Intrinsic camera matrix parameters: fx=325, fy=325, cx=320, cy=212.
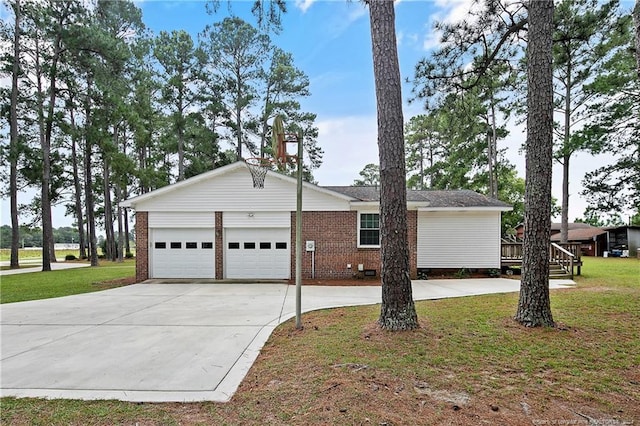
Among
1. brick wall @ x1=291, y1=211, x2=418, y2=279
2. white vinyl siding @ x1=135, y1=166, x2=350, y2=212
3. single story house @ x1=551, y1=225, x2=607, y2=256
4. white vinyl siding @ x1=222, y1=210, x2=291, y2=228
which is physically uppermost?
white vinyl siding @ x1=135, y1=166, x2=350, y2=212

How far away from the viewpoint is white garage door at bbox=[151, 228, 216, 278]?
39.7 ft

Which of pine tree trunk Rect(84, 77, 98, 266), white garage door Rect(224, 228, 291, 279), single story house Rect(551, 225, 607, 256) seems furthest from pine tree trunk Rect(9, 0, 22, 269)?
single story house Rect(551, 225, 607, 256)

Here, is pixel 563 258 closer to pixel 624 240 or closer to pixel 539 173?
pixel 539 173

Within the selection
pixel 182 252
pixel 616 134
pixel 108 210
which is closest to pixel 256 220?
pixel 182 252

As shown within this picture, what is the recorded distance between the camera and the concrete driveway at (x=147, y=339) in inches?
137

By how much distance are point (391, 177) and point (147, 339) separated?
454 cm

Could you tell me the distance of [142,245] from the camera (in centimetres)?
1203

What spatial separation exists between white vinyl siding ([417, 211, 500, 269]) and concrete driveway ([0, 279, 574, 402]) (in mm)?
3210

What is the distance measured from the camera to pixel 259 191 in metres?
12.1

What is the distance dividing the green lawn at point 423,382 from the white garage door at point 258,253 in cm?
684

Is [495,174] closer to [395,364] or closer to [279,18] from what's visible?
[279,18]

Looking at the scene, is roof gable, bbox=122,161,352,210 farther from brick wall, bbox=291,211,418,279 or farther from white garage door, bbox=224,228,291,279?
white garage door, bbox=224,228,291,279

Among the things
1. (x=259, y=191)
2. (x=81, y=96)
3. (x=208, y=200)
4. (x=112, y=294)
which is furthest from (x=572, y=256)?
(x=81, y=96)

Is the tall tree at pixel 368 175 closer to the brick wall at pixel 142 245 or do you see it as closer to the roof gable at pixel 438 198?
the roof gable at pixel 438 198
